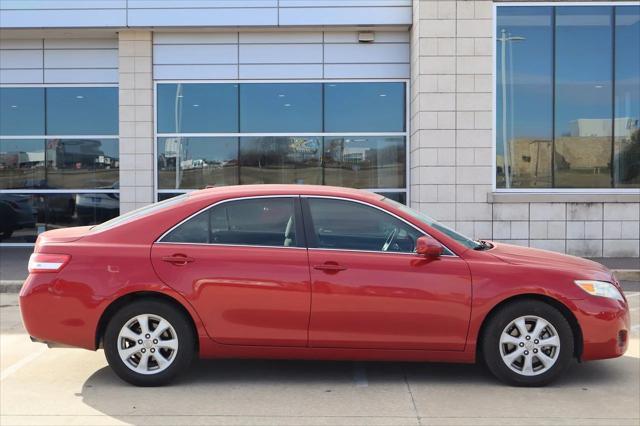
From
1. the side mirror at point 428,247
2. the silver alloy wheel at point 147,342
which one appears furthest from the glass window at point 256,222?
the side mirror at point 428,247

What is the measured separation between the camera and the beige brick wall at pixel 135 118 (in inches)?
535

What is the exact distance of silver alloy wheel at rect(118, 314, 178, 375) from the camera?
16.6ft

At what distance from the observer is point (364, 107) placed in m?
13.8

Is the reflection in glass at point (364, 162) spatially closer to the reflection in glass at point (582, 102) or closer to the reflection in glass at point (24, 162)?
the reflection in glass at point (582, 102)

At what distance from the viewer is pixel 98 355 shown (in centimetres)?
612

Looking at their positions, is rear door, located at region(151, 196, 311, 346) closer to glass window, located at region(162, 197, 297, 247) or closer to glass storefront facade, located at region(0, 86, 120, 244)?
glass window, located at region(162, 197, 297, 247)

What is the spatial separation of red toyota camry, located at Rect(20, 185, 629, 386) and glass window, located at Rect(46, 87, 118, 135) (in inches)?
384

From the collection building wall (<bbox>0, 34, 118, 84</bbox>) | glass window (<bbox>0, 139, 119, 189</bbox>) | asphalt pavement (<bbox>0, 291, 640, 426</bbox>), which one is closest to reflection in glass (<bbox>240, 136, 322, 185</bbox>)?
glass window (<bbox>0, 139, 119, 189</bbox>)

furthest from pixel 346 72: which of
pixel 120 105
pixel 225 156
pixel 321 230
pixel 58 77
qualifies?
pixel 321 230

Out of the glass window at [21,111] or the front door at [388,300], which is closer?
the front door at [388,300]

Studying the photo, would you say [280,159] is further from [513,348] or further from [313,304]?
[513,348]

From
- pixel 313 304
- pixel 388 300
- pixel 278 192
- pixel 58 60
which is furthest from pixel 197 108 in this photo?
pixel 388 300

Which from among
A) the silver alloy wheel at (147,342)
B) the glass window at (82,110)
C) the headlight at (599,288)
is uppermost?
the glass window at (82,110)

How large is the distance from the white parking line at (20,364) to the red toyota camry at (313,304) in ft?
2.48
